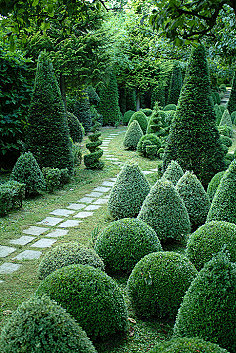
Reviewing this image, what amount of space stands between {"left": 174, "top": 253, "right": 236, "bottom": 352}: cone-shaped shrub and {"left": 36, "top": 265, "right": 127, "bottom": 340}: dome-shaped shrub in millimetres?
778

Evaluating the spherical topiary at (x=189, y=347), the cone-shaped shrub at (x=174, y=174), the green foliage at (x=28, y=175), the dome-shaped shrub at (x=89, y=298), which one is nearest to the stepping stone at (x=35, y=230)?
the green foliage at (x=28, y=175)

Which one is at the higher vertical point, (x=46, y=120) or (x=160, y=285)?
(x=46, y=120)

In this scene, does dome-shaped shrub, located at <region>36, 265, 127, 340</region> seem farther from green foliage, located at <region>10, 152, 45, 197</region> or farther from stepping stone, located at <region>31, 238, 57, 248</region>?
green foliage, located at <region>10, 152, 45, 197</region>

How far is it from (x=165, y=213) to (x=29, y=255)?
2.24m

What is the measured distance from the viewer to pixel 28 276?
456 cm

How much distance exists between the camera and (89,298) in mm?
3047

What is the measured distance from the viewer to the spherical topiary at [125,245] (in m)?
4.42

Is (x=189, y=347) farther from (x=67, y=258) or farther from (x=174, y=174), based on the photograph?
(x=174, y=174)

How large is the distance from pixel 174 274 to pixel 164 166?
15.6 ft

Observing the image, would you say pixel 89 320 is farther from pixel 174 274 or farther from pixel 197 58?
pixel 197 58

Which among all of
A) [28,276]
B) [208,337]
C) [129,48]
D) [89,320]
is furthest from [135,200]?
[129,48]

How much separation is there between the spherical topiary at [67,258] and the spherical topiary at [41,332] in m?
1.58

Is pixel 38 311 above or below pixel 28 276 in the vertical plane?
above

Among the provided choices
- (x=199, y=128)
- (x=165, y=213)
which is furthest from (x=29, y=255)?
(x=199, y=128)
